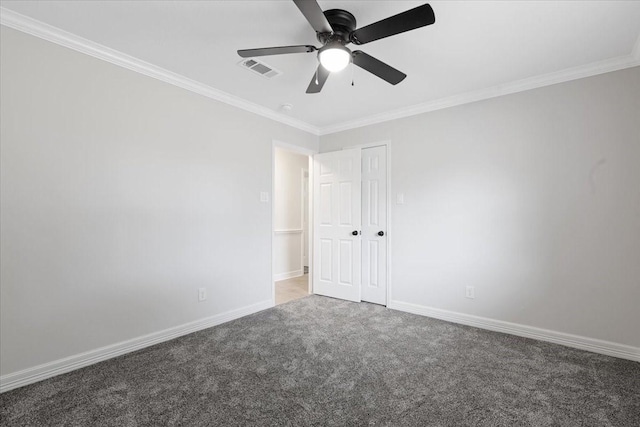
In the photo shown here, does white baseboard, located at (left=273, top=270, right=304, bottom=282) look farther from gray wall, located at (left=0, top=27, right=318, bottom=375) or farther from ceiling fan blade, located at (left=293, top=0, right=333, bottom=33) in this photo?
ceiling fan blade, located at (left=293, top=0, right=333, bottom=33)

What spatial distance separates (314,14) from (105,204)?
84.6 inches

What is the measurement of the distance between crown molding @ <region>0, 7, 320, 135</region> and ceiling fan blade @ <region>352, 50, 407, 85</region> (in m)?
1.78

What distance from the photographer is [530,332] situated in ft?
9.52

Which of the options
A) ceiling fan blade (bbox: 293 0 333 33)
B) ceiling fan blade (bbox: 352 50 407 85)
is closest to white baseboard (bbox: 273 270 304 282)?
ceiling fan blade (bbox: 352 50 407 85)

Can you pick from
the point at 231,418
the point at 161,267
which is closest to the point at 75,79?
the point at 161,267

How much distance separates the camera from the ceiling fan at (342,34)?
1.59m

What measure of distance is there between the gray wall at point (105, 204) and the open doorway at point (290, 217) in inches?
79.2

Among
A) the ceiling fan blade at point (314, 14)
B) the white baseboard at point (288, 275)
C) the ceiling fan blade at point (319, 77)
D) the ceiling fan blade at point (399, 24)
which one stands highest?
the ceiling fan blade at point (314, 14)

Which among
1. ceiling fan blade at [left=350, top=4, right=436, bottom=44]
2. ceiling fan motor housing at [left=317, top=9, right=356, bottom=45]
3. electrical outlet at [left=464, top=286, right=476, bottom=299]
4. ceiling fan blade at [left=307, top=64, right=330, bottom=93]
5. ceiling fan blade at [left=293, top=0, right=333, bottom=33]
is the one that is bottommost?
electrical outlet at [left=464, top=286, right=476, bottom=299]

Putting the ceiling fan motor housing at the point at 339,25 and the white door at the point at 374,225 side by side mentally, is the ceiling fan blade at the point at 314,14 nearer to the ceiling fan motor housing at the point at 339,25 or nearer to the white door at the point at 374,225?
the ceiling fan motor housing at the point at 339,25

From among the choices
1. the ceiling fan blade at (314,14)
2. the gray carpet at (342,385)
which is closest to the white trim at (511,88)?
the ceiling fan blade at (314,14)

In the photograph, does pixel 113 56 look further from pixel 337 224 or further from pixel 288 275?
pixel 288 275

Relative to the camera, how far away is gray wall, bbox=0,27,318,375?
208 cm

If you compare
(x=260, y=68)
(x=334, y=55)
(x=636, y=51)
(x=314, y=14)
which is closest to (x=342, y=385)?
(x=334, y=55)
